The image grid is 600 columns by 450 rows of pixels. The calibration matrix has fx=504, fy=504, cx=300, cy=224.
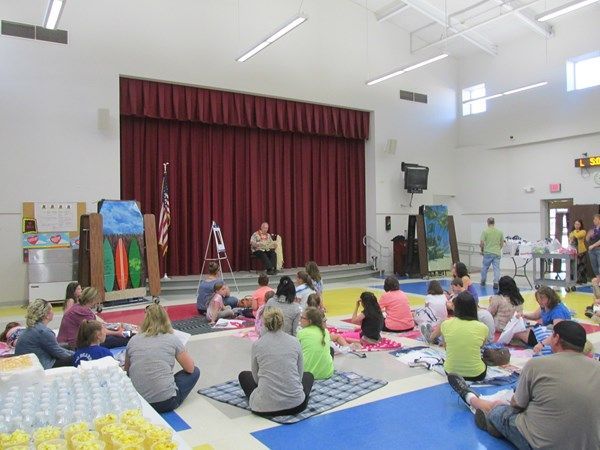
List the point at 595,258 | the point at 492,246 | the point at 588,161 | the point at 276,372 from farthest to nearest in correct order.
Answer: the point at 588,161 < the point at 492,246 < the point at 595,258 < the point at 276,372

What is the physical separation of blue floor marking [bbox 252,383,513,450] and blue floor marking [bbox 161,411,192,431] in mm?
584

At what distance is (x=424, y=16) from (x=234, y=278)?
9245 millimetres

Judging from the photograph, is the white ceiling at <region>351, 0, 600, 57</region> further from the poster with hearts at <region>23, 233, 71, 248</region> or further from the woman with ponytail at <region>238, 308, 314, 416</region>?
the woman with ponytail at <region>238, 308, 314, 416</region>

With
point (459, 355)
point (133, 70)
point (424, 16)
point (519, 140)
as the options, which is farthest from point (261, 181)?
point (459, 355)

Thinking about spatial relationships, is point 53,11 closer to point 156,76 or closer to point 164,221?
point 156,76

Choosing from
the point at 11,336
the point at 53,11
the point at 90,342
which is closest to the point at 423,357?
the point at 90,342

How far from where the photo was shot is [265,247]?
489 inches

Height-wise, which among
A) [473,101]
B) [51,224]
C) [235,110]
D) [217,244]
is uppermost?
[473,101]

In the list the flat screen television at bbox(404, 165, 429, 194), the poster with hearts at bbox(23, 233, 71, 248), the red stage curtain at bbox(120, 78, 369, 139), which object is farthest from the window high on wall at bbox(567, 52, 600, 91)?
the poster with hearts at bbox(23, 233, 71, 248)

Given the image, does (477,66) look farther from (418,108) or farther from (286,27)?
(286,27)

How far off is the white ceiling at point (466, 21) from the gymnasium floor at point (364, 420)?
10.6 m

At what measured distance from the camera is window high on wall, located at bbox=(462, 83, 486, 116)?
1603 centimetres

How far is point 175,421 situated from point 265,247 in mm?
8534

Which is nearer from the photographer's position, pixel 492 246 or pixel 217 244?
pixel 217 244
